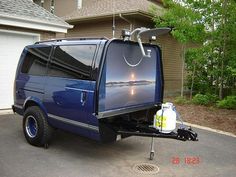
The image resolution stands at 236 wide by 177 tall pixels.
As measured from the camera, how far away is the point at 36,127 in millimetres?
6031

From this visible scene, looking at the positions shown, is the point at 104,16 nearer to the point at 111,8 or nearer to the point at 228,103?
the point at 111,8

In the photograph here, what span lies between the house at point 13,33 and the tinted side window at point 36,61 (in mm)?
3028

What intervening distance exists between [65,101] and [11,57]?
5120 mm

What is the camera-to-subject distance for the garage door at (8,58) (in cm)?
948

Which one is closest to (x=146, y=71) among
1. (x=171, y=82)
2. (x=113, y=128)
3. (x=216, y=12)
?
(x=113, y=128)

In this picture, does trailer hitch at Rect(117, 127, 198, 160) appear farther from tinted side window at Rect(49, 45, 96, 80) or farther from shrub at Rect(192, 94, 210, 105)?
shrub at Rect(192, 94, 210, 105)

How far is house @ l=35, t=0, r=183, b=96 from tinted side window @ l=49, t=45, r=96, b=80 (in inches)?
304

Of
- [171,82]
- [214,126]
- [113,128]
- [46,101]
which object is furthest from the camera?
[171,82]

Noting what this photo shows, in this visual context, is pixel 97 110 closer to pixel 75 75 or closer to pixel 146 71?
pixel 75 75

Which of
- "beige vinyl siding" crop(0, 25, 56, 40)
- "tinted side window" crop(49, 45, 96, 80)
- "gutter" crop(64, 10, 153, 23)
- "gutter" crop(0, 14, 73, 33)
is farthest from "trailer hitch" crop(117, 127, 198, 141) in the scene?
"gutter" crop(64, 10, 153, 23)

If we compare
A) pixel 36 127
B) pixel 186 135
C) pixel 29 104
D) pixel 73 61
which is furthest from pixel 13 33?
pixel 186 135

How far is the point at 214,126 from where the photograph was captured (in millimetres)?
8688

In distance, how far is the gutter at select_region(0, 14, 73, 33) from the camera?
898cm

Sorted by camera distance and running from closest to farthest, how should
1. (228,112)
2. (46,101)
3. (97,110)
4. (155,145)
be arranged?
(97,110) → (46,101) → (155,145) → (228,112)
